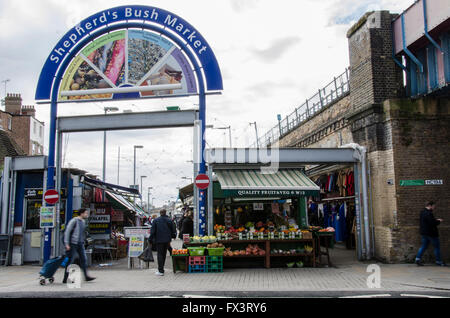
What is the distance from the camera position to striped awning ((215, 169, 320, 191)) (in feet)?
41.0

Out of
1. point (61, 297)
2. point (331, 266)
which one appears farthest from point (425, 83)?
point (61, 297)

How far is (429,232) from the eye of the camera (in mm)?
12078

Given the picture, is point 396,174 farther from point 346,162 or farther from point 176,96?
point 176,96

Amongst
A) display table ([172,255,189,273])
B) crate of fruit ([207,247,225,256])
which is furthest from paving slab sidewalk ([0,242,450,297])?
crate of fruit ([207,247,225,256])

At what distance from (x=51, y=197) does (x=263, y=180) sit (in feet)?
22.5

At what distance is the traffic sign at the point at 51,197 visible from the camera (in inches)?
543

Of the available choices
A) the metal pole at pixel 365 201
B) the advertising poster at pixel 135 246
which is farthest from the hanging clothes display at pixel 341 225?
the advertising poster at pixel 135 246

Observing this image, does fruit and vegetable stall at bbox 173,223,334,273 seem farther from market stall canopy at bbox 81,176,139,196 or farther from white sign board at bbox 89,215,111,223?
market stall canopy at bbox 81,176,139,196

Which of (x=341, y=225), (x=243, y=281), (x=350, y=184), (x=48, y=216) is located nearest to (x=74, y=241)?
(x=243, y=281)

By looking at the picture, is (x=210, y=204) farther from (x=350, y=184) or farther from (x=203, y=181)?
(x=350, y=184)

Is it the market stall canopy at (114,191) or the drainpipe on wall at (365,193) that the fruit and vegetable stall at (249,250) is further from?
the market stall canopy at (114,191)

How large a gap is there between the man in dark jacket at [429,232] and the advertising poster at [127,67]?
801cm

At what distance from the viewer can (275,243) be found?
501 inches

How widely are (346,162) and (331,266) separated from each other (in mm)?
3429
